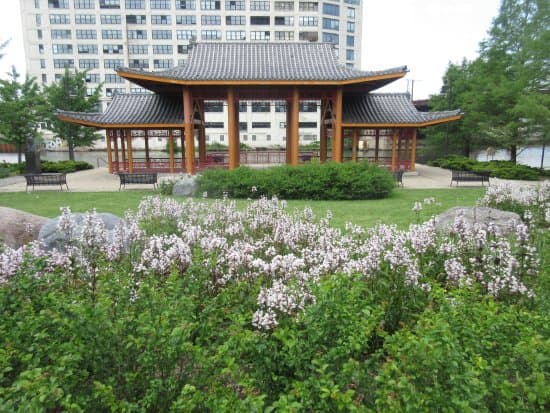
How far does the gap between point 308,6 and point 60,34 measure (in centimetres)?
3966

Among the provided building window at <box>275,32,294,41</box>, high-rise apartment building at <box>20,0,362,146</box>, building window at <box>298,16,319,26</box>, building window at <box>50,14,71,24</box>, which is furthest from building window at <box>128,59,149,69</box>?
building window at <box>298,16,319,26</box>

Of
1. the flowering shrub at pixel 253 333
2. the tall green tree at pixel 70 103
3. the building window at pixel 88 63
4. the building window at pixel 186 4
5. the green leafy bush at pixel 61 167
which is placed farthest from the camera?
the building window at pixel 88 63

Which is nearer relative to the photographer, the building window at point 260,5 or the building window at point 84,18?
the building window at point 260,5

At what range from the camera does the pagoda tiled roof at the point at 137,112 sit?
819 inches

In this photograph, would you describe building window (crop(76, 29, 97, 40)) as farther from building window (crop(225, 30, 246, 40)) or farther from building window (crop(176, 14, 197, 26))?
building window (crop(225, 30, 246, 40))

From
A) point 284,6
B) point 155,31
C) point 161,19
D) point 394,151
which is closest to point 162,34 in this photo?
point 155,31

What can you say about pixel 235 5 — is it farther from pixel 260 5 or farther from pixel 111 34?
pixel 111 34

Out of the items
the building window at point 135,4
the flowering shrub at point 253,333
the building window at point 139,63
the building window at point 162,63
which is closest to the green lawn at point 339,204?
the flowering shrub at point 253,333

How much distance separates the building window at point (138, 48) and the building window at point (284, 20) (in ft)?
69.8

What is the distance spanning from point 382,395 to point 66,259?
3.23m

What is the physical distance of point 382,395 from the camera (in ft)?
6.64

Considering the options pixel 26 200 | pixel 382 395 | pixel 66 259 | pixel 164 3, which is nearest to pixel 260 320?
pixel 382 395

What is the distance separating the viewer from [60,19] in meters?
59.1

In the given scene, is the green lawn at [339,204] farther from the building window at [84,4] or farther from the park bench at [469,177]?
the building window at [84,4]
